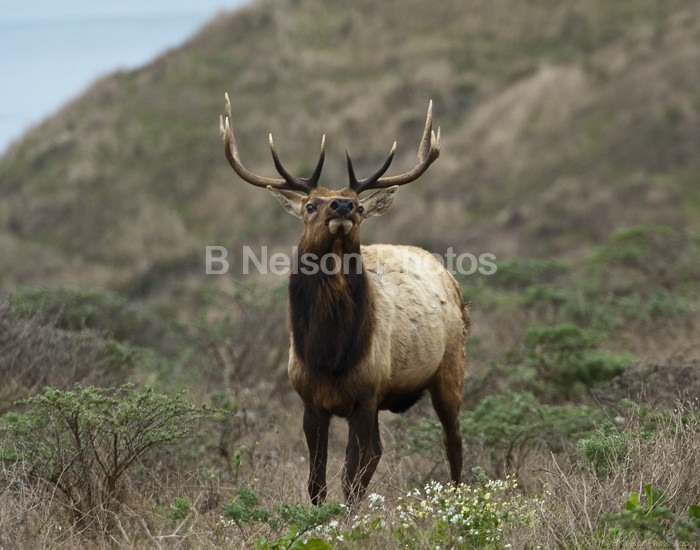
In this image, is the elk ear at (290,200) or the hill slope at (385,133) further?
the hill slope at (385,133)

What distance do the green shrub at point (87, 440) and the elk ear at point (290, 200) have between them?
1.73 m

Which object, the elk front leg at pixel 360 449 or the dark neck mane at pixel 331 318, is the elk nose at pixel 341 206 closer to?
the dark neck mane at pixel 331 318

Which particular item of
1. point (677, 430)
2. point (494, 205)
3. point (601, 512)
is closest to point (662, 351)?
point (677, 430)

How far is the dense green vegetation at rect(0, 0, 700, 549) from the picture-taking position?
6180 millimetres

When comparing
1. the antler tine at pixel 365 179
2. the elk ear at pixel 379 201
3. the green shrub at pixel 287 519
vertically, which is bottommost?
the green shrub at pixel 287 519

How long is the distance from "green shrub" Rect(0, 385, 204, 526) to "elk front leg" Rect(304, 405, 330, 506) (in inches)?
31.4

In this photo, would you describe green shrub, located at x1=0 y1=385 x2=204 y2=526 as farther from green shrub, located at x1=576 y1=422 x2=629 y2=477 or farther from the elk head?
green shrub, located at x1=576 y1=422 x2=629 y2=477

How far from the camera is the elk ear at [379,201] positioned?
812 cm

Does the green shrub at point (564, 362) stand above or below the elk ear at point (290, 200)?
below

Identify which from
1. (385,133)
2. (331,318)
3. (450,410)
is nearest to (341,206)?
(331,318)

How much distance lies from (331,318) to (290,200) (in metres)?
1.08

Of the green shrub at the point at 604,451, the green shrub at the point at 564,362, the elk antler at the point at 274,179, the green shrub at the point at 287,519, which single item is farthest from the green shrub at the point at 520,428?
the green shrub at the point at 287,519

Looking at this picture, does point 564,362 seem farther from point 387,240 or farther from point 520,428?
point 387,240

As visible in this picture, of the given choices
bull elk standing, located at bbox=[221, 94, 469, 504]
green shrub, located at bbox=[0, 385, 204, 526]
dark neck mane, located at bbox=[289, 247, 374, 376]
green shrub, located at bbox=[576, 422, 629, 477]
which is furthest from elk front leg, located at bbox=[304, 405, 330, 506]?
green shrub, located at bbox=[576, 422, 629, 477]
